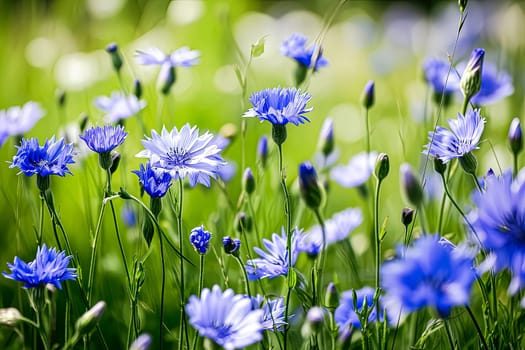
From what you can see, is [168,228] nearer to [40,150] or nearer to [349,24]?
[40,150]

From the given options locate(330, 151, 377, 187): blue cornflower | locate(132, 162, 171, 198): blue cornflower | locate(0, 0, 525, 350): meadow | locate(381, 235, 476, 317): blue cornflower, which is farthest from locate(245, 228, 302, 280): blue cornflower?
locate(330, 151, 377, 187): blue cornflower

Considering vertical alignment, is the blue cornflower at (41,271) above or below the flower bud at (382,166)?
below

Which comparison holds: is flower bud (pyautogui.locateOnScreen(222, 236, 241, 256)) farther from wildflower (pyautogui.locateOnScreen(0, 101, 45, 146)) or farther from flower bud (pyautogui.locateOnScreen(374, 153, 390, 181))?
wildflower (pyautogui.locateOnScreen(0, 101, 45, 146))

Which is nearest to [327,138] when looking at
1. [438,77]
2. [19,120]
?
[438,77]

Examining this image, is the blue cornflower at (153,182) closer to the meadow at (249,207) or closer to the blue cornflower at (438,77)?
the meadow at (249,207)

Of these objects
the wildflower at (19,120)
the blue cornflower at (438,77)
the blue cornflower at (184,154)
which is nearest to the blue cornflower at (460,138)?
the blue cornflower at (184,154)

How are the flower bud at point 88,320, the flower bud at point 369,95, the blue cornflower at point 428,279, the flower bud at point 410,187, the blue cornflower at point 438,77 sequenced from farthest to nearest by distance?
the blue cornflower at point 438,77
the flower bud at point 369,95
the flower bud at point 410,187
the flower bud at point 88,320
the blue cornflower at point 428,279
